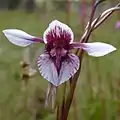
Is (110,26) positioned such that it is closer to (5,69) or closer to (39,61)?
(5,69)

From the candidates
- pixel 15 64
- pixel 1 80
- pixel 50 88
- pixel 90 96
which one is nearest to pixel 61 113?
pixel 50 88

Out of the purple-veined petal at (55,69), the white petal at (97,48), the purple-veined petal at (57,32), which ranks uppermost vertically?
the purple-veined petal at (57,32)

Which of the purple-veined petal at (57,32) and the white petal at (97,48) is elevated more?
the purple-veined petal at (57,32)

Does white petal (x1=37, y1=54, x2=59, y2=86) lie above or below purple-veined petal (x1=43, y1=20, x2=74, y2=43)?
below

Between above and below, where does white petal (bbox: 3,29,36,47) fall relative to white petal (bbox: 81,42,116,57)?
above

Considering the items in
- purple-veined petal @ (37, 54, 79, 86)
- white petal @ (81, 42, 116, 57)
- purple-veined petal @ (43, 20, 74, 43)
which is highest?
purple-veined petal @ (43, 20, 74, 43)
